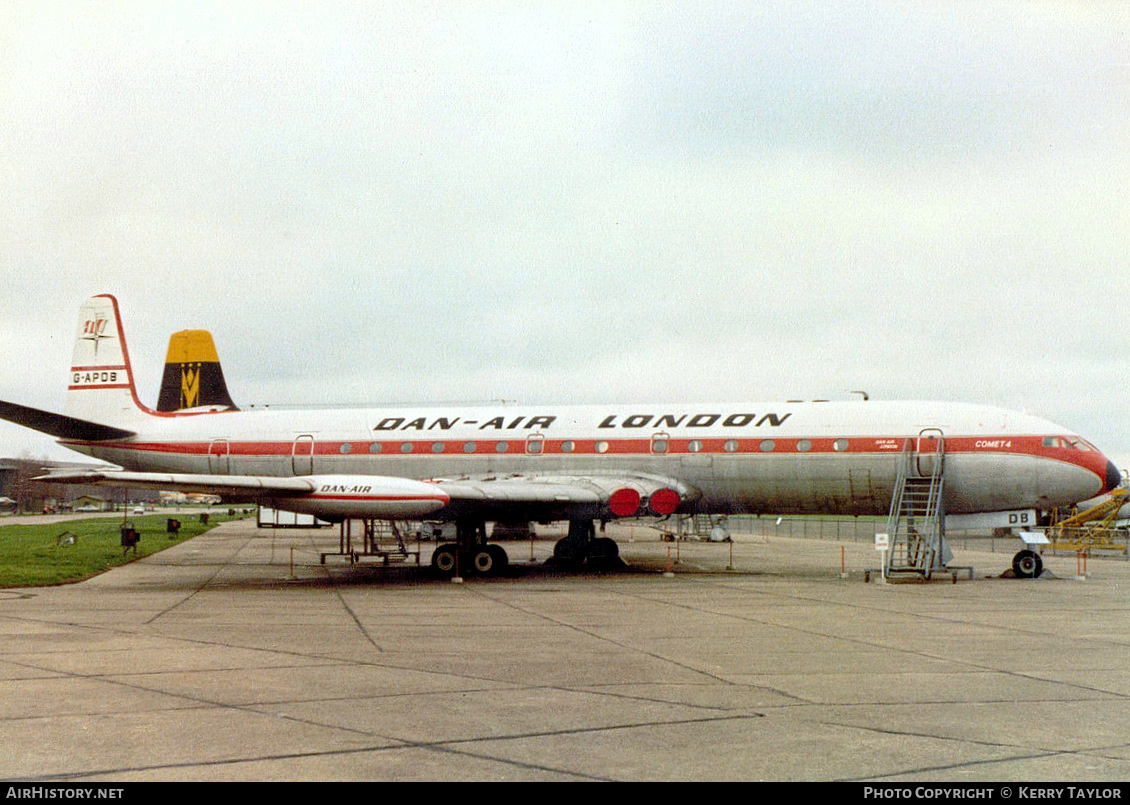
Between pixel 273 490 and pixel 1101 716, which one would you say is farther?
pixel 273 490

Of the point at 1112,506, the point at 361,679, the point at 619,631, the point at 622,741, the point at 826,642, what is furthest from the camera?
the point at 1112,506

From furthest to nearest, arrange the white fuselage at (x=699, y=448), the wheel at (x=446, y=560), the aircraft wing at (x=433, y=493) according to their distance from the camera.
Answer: the wheel at (x=446, y=560) < the white fuselage at (x=699, y=448) < the aircraft wing at (x=433, y=493)

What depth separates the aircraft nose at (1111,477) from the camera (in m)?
19.5

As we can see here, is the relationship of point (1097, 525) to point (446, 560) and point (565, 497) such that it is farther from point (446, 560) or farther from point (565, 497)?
point (446, 560)

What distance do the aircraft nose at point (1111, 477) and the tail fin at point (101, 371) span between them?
69.0 feet

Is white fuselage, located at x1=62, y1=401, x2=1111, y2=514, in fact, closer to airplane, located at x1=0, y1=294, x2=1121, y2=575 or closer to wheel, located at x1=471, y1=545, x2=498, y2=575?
airplane, located at x1=0, y1=294, x2=1121, y2=575

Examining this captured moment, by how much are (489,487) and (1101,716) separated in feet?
43.3

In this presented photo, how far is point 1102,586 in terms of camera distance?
1925cm

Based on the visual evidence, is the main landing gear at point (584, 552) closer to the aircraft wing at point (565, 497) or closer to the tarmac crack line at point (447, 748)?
the aircraft wing at point (565, 497)

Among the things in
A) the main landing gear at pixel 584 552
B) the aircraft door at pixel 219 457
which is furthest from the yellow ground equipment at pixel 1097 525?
the aircraft door at pixel 219 457

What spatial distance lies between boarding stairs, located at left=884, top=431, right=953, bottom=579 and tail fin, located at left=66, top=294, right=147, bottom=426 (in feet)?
56.5

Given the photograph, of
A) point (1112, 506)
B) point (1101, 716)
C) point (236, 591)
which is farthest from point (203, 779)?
point (1112, 506)

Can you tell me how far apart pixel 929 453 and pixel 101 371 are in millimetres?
19029
